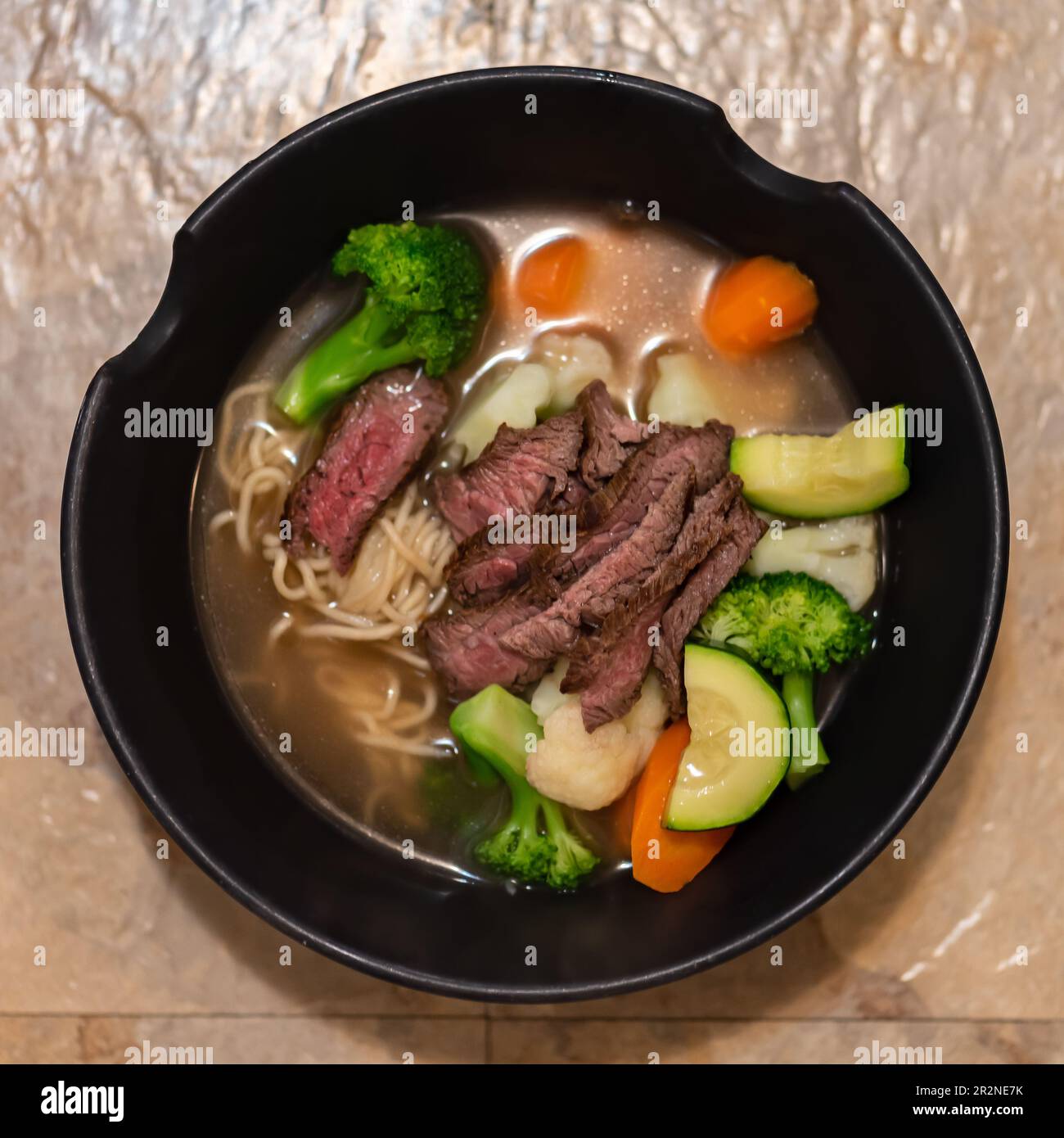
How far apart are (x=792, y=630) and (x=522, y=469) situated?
748 millimetres

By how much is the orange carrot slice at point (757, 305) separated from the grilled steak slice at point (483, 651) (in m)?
0.85

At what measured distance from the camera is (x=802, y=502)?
2.59 metres

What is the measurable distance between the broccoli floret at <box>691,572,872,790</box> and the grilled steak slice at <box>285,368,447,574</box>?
33.4 inches

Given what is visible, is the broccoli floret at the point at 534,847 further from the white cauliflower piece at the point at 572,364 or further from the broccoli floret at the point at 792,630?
the white cauliflower piece at the point at 572,364

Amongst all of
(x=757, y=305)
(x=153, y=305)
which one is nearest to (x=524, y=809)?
(x=757, y=305)

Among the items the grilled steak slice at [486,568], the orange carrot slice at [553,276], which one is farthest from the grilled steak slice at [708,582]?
the orange carrot slice at [553,276]

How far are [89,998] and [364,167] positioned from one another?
223 cm

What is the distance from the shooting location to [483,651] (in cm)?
260

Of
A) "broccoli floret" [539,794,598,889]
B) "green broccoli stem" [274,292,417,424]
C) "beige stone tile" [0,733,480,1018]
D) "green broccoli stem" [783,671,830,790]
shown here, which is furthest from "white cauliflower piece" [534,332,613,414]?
"beige stone tile" [0,733,480,1018]

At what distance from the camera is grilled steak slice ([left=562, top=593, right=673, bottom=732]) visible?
8.14ft

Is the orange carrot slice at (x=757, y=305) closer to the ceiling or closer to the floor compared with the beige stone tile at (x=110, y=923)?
closer to the ceiling

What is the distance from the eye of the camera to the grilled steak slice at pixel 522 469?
8.39 feet

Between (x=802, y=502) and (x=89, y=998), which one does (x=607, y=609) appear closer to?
(x=802, y=502)

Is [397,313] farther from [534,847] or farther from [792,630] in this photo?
[534,847]
